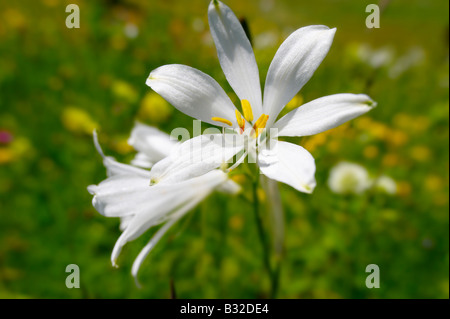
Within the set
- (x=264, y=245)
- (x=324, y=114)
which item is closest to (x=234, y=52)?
(x=324, y=114)

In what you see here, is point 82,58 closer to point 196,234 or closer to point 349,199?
point 196,234

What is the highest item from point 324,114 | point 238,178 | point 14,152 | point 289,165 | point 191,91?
point 14,152

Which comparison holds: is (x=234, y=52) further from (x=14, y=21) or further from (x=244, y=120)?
(x=14, y=21)

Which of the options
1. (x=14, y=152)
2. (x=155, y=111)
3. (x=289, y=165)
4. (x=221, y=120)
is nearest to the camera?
(x=289, y=165)

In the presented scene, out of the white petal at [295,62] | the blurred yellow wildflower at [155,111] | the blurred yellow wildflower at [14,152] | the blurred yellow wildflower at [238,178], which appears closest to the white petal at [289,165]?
the white petal at [295,62]

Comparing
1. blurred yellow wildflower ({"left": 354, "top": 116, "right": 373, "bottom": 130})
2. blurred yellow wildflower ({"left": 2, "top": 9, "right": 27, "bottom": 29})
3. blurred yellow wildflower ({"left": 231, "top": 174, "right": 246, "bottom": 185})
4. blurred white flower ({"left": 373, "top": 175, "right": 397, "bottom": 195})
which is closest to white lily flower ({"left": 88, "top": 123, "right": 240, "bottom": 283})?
blurred yellow wildflower ({"left": 231, "top": 174, "right": 246, "bottom": 185})

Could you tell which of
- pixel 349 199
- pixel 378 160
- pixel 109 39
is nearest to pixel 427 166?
pixel 378 160

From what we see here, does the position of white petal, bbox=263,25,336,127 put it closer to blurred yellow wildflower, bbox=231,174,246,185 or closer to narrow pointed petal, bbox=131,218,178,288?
narrow pointed petal, bbox=131,218,178,288
